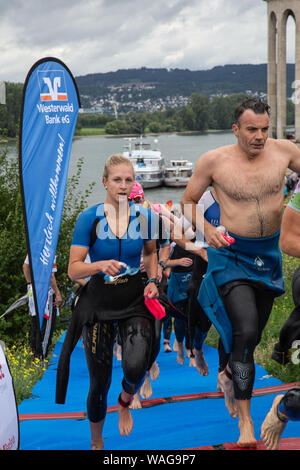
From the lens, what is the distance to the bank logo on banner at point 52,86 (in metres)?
7.22

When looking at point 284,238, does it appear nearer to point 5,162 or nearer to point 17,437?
point 17,437

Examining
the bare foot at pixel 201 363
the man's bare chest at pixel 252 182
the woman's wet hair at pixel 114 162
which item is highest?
the woman's wet hair at pixel 114 162

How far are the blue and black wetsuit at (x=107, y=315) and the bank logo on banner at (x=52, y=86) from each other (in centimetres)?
325

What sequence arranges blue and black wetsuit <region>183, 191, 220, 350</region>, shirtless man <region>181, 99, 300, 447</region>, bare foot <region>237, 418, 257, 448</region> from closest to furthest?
bare foot <region>237, 418, 257, 448</region>
shirtless man <region>181, 99, 300, 447</region>
blue and black wetsuit <region>183, 191, 220, 350</region>

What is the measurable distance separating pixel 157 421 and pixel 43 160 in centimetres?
333

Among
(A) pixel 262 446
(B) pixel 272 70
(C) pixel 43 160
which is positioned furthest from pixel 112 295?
(B) pixel 272 70

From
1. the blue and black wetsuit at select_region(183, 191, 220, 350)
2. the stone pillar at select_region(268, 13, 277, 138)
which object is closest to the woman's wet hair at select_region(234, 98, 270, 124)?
the blue and black wetsuit at select_region(183, 191, 220, 350)

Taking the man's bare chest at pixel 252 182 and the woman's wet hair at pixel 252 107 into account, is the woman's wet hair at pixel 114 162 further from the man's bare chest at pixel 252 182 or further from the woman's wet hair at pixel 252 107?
the woman's wet hair at pixel 252 107

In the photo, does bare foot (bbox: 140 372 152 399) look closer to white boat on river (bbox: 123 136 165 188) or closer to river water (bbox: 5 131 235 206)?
river water (bbox: 5 131 235 206)

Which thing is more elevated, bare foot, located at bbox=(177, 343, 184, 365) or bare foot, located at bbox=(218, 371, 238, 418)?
bare foot, located at bbox=(218, 371, 238, 418)

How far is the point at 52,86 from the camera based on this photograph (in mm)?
7383

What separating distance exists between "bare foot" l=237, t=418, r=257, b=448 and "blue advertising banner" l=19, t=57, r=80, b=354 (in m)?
3.11

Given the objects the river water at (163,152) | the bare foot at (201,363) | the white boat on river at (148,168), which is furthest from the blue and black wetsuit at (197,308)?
the white boat on river at (148,168)

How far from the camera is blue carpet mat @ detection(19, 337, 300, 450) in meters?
4.62
